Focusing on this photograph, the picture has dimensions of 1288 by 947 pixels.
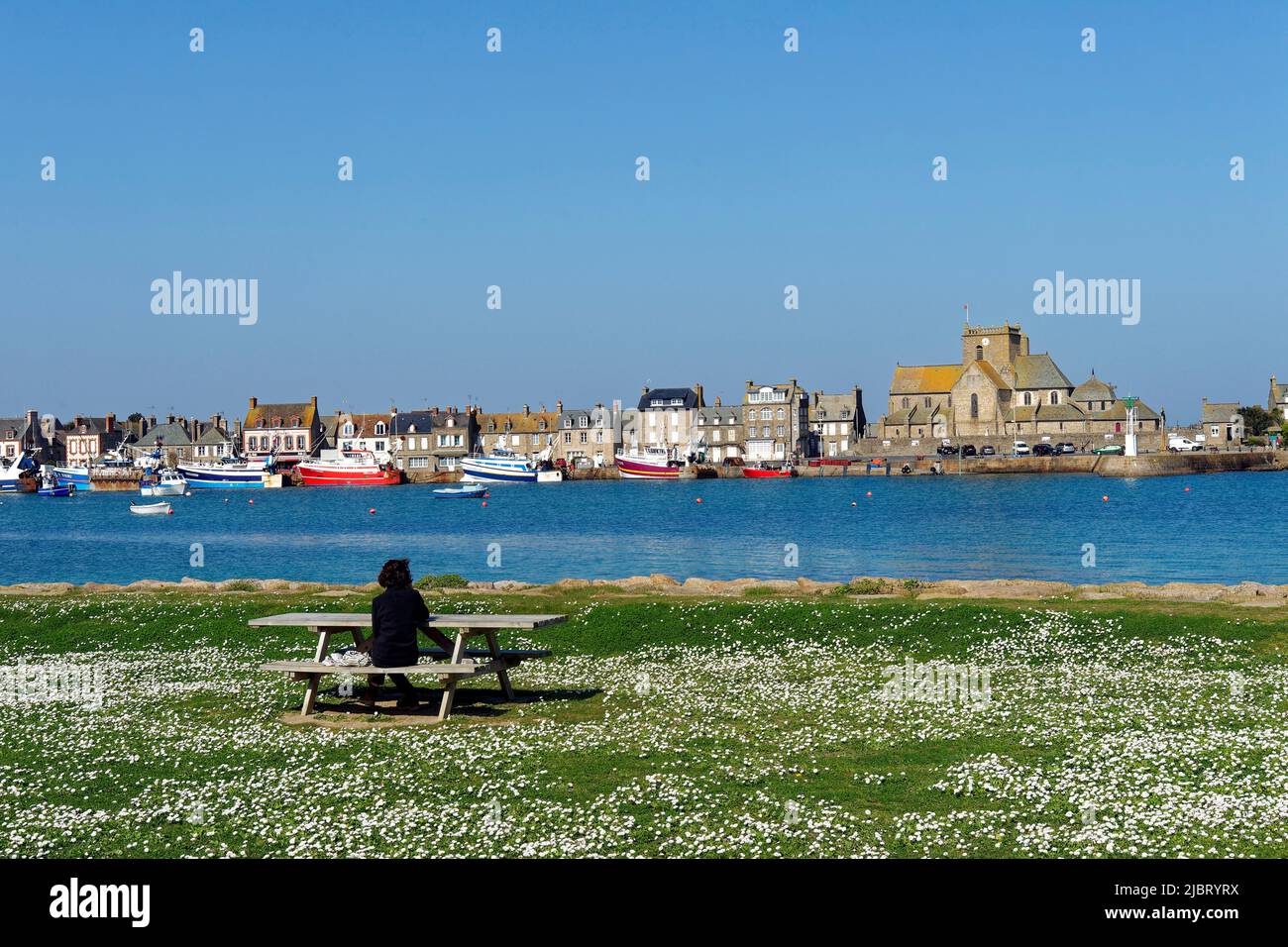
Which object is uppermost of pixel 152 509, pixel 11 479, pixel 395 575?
pixel 395 575

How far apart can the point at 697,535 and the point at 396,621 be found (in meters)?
65.6

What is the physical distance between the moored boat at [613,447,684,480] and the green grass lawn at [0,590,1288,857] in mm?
158743

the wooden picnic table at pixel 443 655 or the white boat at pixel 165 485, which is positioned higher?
the wooden picnic table at pixel 443 655

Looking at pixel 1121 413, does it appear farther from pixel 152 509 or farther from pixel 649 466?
pixel 152 509

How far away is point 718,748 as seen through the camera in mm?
14852

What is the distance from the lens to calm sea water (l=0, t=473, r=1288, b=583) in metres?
58.7

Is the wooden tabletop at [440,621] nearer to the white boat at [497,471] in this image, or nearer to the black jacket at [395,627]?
the black jacket at [395,627]

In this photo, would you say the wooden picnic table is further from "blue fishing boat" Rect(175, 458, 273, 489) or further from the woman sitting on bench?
"blue fishing boat" Rect(175, 458, 273, 489)

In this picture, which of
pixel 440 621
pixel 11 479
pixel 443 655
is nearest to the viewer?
pixel 440 621

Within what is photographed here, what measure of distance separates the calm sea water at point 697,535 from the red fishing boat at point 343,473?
2739 cm

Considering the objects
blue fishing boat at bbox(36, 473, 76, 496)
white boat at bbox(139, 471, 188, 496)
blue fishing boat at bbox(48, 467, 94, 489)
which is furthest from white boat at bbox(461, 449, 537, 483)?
blue fishing boat at bbox(48, 467, 94, 489)

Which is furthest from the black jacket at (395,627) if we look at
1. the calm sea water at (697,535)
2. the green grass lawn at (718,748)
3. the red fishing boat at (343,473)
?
the red fishing boat at (343,473)

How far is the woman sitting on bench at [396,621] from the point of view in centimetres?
1664

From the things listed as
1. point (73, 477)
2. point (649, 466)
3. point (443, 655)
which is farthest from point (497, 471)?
point (443, 655)
